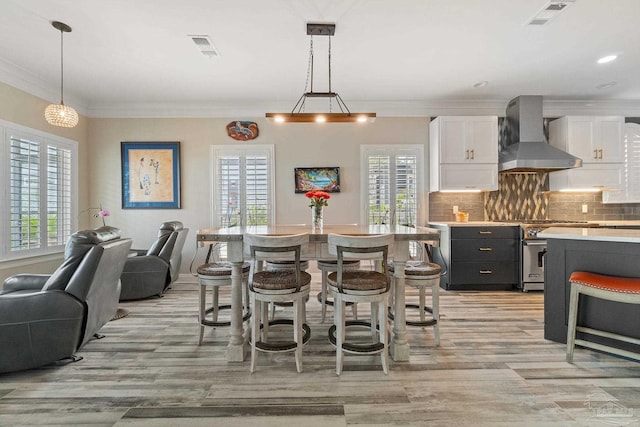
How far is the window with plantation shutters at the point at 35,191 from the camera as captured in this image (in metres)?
3.80

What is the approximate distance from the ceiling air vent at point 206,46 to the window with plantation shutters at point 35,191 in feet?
8.59

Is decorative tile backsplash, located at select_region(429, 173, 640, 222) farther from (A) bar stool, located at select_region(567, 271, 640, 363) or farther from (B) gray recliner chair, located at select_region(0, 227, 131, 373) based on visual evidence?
(B) gray recliner chair, located at select_region(0, 227, 131, 373)

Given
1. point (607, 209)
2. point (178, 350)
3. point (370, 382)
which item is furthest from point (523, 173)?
point (178, 350)

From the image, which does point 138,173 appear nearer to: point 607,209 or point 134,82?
point 134,82

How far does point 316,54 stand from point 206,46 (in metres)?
1.19

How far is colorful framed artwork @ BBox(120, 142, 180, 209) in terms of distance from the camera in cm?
513

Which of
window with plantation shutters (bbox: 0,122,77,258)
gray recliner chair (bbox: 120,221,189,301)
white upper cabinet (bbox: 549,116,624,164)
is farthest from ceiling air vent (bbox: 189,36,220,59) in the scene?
white upper cabinet (bbox: 549,116,624,164)

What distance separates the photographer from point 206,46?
333 cm

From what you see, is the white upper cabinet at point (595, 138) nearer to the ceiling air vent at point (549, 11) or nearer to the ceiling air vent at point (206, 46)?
the ceiling air vent at point (549, 11)

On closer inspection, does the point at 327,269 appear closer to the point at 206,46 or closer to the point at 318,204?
the point at 318,204

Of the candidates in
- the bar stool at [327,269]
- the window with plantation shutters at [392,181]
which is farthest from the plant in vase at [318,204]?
the window with plantation shutters at [392,181]

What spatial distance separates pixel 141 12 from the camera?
2752 mm

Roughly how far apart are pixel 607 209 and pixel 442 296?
10.9 feet

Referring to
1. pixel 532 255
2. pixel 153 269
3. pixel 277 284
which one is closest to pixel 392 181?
pixel 532 255
